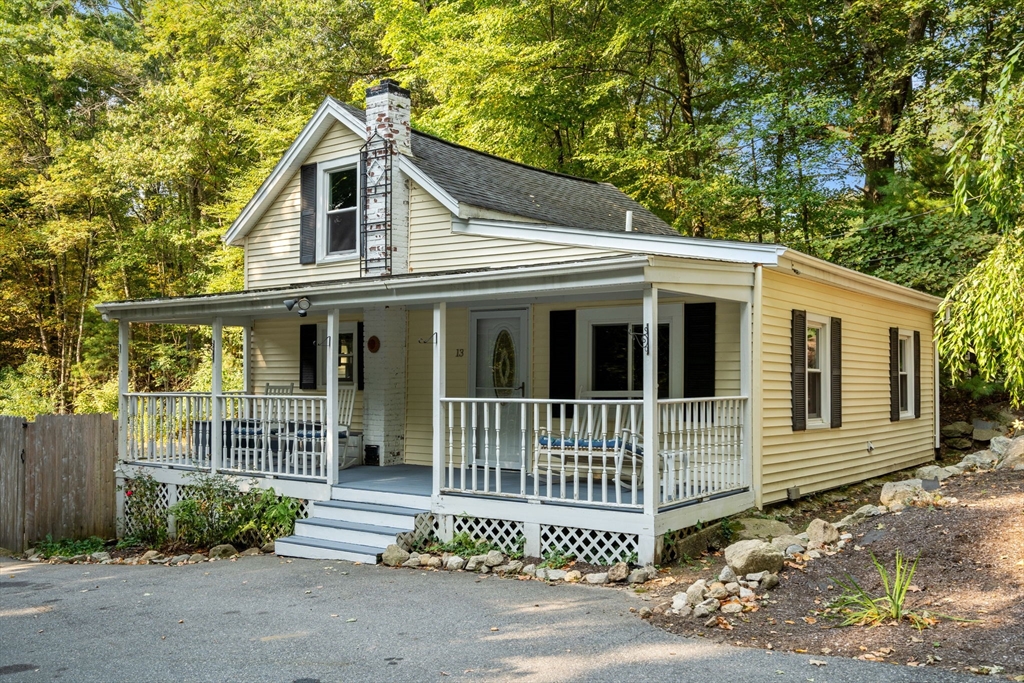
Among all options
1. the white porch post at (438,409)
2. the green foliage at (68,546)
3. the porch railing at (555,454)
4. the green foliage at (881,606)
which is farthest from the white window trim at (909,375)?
the green foliage at (68,546)

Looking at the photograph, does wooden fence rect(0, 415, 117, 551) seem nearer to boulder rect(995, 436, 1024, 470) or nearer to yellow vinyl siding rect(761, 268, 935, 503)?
yellow vinyl siding rect(761, 268, 935, 503)

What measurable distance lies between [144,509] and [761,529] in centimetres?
846

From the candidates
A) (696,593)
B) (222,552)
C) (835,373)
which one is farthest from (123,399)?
(835,373)

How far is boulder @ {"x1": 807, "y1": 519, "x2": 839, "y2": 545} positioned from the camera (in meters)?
7.66

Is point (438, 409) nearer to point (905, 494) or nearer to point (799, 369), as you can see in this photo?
point (799, 369)

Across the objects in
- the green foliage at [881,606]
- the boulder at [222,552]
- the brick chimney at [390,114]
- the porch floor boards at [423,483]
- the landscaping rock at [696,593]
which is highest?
the brick chimney at [390,114]

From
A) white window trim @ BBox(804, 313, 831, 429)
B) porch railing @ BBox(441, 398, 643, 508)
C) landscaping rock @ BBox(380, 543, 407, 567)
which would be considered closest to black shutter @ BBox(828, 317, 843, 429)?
white window trim @ BBox(804, 313, 831, 429)

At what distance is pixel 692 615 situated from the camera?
635cm

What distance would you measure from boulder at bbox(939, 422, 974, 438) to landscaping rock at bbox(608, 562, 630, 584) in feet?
38.9

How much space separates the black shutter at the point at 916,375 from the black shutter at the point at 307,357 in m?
10.3

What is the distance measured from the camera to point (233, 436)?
11219mm

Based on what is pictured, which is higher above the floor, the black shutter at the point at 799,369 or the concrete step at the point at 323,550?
the black shutter at the point at 799,369

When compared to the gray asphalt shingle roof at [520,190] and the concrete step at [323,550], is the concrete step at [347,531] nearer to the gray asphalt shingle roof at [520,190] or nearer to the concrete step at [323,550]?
the concrete step at [323,550]

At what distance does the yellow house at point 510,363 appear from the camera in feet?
28.0
